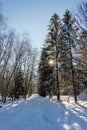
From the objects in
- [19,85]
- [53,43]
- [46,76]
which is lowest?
[19,85]

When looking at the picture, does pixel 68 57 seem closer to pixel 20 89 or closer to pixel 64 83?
pixel 64 83

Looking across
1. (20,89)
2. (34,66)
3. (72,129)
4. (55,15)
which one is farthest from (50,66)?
(72,129)

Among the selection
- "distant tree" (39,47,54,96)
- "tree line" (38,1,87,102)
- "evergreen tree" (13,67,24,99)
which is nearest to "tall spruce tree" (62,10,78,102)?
"tree line" (38,1,87,102)

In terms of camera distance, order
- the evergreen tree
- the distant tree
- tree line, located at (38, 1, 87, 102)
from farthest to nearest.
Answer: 1. the evergreen tree
2. the distant tree
3. tree line, located at (38, 1, 87, 102)

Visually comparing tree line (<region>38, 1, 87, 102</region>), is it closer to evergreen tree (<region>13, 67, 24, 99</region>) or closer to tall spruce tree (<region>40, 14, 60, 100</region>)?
tall spruce tree (<region>40, 14, 60, 100</region>)

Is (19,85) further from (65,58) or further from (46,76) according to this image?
(65,58)

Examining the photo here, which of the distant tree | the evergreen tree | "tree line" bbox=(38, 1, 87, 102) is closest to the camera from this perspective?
"tree line" bbox=(38, 1, 87, 102)

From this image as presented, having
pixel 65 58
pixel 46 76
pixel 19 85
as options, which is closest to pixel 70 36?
pixel 65 58

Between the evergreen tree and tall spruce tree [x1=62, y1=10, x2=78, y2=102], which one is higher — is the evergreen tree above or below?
below

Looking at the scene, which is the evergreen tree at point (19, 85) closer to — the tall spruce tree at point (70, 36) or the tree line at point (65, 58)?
the tree line at point (65, 58)

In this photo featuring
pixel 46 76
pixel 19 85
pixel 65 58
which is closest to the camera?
pixel 65 58

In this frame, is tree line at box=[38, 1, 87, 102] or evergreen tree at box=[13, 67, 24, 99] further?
evergreen tree at box=[13, 67, 24, 99]

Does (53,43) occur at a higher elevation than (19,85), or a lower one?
higher

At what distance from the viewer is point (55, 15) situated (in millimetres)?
34219
